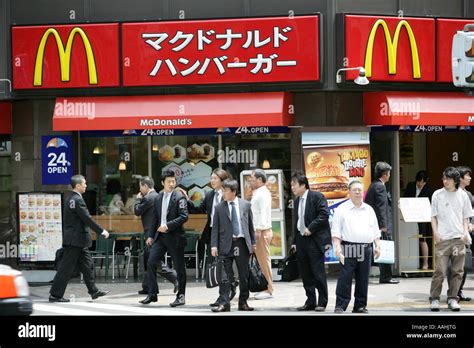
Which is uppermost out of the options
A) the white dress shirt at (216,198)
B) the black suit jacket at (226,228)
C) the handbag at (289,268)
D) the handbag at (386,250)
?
the white dress shirt at (216,198)

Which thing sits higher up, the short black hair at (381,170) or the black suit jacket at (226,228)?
the short black hair at (381,170)

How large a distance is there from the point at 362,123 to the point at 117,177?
504 centimetres

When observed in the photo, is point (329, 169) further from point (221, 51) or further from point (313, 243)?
point (313, 243)

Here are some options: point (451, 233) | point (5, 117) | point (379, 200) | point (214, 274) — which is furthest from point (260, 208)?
point (5, 117)

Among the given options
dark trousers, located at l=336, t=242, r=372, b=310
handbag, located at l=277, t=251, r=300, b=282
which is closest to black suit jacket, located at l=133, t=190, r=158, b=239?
handbag, located at l=277, t=251, r=300, b=282

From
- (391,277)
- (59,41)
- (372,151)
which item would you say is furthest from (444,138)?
(59,41)

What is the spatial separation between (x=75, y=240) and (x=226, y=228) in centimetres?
276

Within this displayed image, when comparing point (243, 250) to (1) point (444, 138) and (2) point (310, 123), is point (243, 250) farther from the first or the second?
(1) point (444, 138)

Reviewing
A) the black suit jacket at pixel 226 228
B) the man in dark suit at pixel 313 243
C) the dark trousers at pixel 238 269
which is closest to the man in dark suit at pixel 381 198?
the man in dark suit at pixel 313 243

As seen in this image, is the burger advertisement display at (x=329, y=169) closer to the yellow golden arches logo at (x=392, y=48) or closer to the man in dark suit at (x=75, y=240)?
the yellow golden arches logo at (x=392, y=48)

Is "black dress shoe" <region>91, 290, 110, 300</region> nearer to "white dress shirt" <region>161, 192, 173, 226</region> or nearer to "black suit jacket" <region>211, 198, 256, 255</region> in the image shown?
"white dress shirt" <region>161, 192, 173, 226</region>

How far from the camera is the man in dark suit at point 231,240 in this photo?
14.2m

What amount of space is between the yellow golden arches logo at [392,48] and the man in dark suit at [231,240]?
4911 millimetres

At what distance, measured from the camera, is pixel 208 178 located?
19.3 metres
